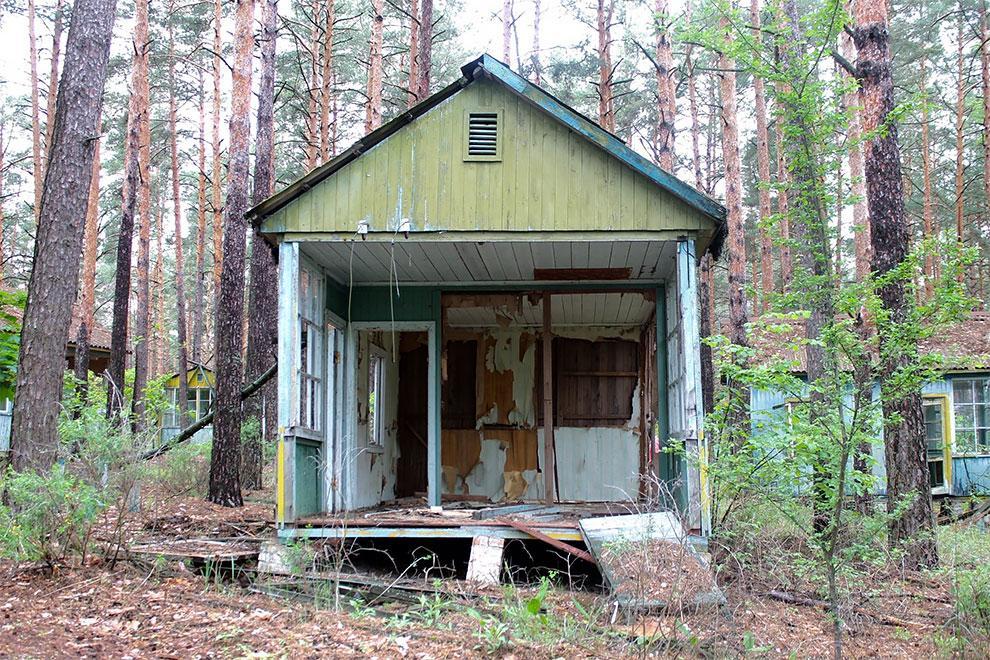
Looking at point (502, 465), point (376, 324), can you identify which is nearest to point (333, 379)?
point (376, 324)

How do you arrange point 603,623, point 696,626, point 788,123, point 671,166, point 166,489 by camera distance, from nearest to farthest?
point 696,626 → point 603,623 → point 788,123 → point 166,489 → point 671,166

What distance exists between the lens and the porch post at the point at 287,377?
8.21 meters

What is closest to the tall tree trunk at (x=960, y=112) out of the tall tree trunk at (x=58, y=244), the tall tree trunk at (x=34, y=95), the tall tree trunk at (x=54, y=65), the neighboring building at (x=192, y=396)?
the tall tree trunk at (x=58, y=244)

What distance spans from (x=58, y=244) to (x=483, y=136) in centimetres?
415

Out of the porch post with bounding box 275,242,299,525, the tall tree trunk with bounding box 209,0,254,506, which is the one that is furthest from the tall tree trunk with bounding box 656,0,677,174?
the porch post with bounding box 275,242,299,525

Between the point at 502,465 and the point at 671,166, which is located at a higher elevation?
the point at 671,166

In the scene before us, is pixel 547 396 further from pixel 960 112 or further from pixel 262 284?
pixel 960 112

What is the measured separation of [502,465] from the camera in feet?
41.7

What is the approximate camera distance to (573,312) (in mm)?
12125

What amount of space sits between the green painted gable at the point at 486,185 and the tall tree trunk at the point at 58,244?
6.00 ft

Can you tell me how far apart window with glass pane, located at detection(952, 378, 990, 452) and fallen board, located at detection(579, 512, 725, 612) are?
12.3 meters

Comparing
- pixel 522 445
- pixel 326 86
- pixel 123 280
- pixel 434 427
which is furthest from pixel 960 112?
pixel 123 280

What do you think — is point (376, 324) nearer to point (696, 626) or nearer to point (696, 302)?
point (696, 302)

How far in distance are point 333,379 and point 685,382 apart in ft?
13.6
